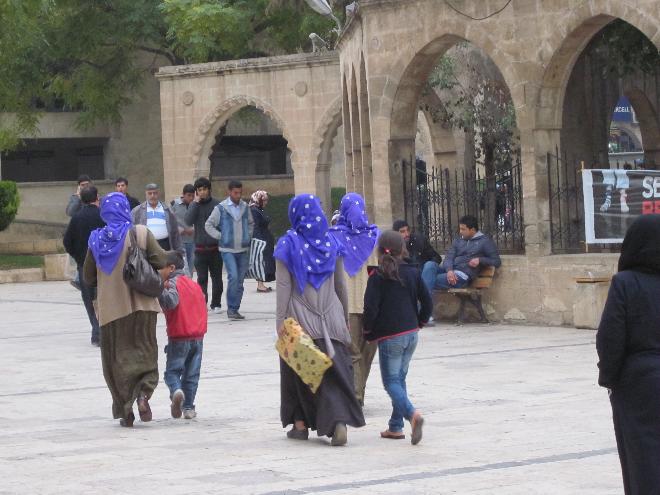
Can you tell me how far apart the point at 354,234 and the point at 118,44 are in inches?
1246

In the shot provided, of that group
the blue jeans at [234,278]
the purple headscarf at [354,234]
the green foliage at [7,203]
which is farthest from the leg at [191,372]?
the green foliage at [7,203]

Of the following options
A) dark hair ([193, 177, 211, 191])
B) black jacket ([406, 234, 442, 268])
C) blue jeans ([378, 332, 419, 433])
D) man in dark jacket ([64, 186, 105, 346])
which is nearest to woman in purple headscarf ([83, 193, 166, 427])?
blue jeans ([378, 332, 419, 433])

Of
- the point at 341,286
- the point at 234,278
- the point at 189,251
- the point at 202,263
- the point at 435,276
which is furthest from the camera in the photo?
the point at 189,251

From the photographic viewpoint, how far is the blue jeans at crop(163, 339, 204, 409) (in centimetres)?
1023

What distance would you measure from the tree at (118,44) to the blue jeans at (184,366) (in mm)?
26131

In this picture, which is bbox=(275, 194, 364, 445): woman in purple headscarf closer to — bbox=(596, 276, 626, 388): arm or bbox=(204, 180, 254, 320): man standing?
bbox=(596, 276, 626, 388): arm

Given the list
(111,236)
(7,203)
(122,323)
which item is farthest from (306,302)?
(7,203)

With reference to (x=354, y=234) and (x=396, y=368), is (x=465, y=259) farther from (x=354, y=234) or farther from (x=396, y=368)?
(x=396, y=368)

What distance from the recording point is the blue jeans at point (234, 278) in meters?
17.9

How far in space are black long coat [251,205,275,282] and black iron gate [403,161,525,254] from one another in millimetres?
2148

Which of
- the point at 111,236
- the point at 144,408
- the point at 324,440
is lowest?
the point at 324,440

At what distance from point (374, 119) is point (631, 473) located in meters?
12.0

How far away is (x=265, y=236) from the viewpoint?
2017 centimetres

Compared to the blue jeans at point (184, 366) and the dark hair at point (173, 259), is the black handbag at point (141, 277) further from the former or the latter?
the blue jeans at point (184, 366)
